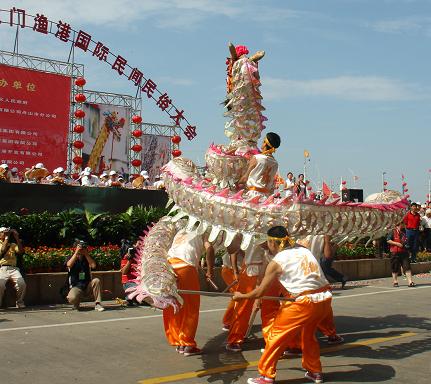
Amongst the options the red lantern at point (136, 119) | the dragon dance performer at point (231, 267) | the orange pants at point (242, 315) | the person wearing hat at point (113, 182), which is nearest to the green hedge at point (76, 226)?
the person wearing hat at point (113, 182)

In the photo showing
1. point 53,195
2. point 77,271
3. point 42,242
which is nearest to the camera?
point 77,271

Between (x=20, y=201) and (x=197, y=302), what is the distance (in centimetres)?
796

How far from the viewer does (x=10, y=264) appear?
10.5 metres

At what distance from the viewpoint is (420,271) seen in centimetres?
1773

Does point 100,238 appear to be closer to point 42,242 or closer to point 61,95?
point 42,242

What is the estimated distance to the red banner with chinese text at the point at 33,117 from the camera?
85.3 feet

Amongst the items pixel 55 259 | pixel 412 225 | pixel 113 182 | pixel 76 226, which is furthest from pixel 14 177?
pixel 412 225

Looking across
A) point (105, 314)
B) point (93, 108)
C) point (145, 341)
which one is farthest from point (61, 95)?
point (145, 341)

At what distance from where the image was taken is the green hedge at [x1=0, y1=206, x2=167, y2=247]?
43.1 ft

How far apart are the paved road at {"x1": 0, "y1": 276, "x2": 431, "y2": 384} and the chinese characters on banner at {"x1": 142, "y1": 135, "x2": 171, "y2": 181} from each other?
26.3 m

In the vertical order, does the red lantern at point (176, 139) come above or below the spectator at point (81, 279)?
above

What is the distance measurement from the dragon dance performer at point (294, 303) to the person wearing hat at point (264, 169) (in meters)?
1.40

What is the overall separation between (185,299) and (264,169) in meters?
1.68

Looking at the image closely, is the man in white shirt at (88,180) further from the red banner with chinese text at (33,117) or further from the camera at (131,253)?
the red banner with chinese text at (33,117)
